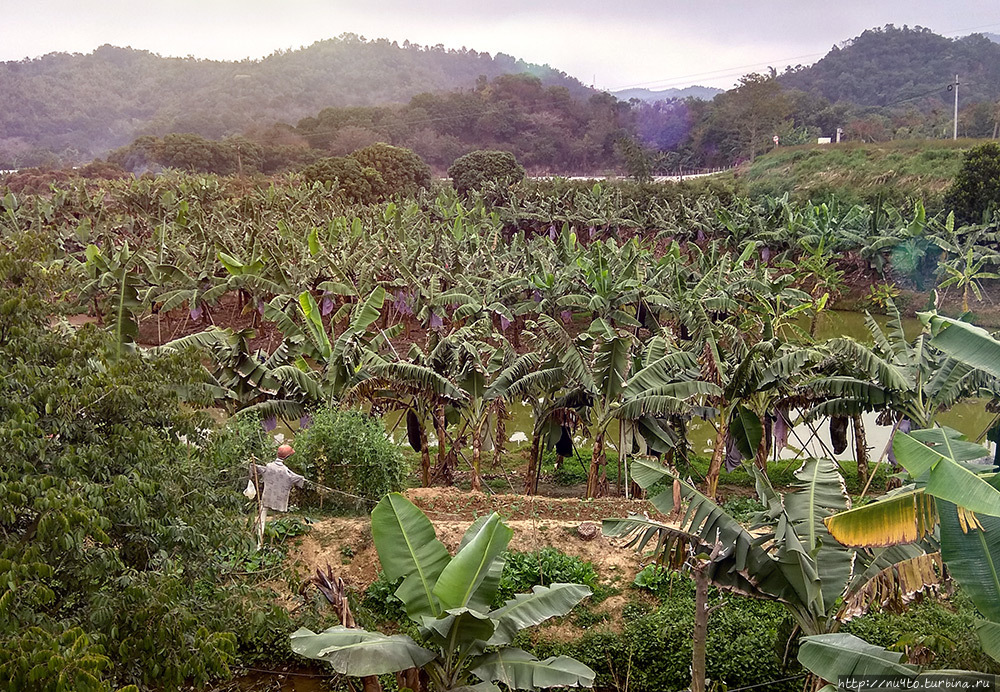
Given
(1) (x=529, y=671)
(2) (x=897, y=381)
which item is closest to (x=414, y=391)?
(1) (x=529, y=671)

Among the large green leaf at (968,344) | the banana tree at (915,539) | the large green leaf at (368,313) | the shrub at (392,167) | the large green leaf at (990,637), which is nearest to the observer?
the large green leaf at (990,637)

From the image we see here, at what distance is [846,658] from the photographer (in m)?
4.54

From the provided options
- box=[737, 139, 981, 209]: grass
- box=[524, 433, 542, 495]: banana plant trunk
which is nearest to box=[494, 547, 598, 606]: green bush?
box=[524, 433, 542, 495]: banana plant trunk

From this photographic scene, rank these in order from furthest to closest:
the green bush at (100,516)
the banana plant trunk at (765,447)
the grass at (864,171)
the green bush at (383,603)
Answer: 1. the grass at (864,171)
2. the banana plant trunk at (765,447)
3. the green bush at (383,603)
4. the green bush at (100,516)

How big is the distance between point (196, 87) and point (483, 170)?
81.9 m

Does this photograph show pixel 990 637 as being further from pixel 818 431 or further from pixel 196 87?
pixel 196 87

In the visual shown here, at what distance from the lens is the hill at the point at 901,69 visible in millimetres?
69000

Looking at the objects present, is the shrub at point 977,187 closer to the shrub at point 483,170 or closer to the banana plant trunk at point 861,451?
the banana plant trunk at point 861,451

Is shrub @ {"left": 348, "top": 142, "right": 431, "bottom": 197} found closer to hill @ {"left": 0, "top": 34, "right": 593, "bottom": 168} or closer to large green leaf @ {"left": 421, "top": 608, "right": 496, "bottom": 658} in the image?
large green leaf @ {"left": 421, "top": 608, "right": 496, "bottom": 658}

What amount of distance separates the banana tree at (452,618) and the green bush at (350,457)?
3553 millimetres

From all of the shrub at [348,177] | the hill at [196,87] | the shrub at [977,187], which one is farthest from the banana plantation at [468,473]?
the hill at [196,87]

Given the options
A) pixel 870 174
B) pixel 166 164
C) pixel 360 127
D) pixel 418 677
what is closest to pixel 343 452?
pixel 418 677

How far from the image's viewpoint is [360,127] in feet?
226

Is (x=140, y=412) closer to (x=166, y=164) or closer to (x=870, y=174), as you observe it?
(x=870, y=174)
